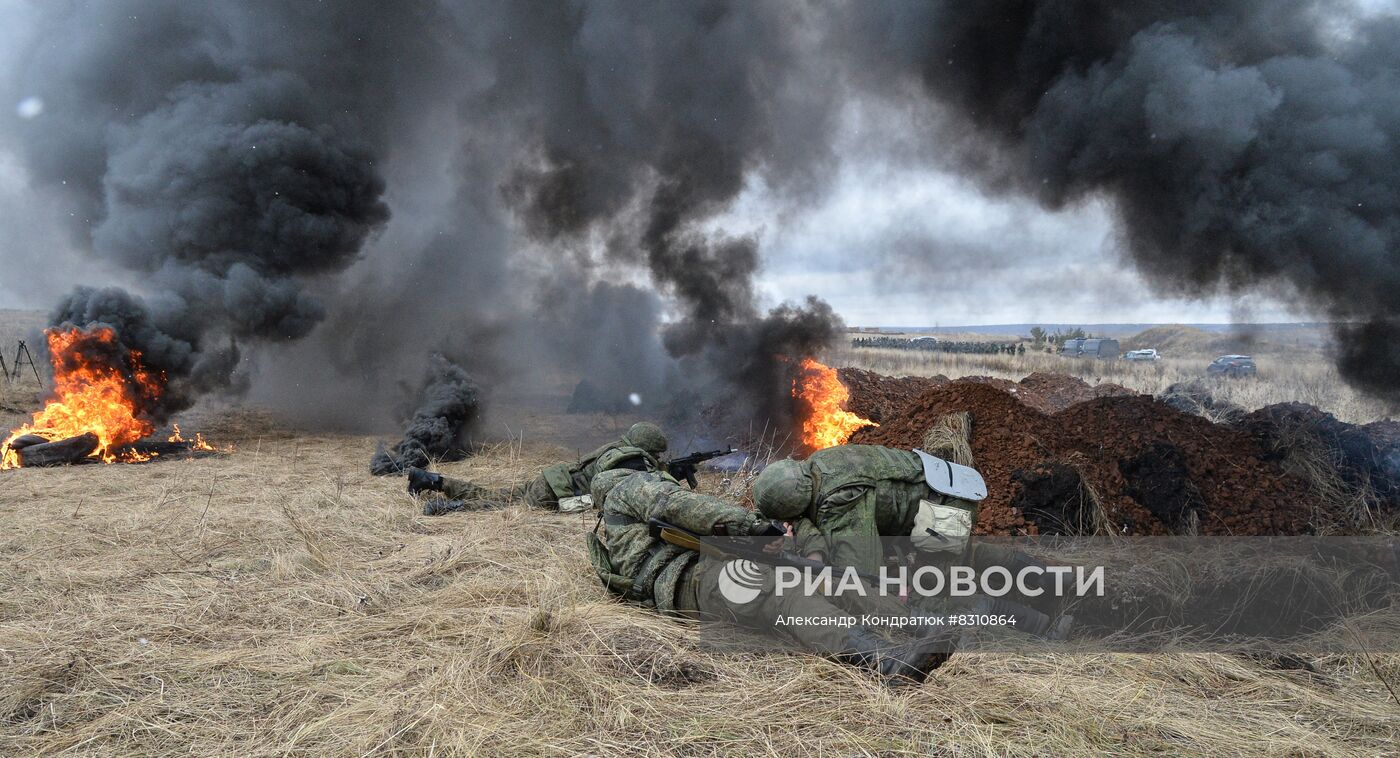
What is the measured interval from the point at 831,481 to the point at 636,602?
1.53 m

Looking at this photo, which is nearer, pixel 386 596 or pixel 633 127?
pixel 386 596

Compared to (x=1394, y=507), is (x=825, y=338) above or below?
above

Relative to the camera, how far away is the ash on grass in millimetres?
3104

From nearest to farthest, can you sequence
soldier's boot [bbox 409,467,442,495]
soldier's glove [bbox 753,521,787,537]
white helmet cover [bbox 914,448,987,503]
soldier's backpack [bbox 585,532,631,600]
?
1. soldier's glove [bbox 753,521,787,537]
2. white helmet cover [bbox 914,448,987,503]
3. soldier's backpack [bbox 585,532,631,600]
4. soldier's boot [bbox 409,467,442,495]

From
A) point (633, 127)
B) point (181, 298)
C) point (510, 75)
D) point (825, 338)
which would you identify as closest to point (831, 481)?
point (825, 338)

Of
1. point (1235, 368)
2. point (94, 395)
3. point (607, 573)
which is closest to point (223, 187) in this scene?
point (94, 395)

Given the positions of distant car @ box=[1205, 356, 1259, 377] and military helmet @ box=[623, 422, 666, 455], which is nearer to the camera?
military helmet @ box=[623, 422, 666, 455]

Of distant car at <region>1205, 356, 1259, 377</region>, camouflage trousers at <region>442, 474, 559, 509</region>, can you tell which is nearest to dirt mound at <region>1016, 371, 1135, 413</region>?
distant car at <region>1205, 356, 1259, 377</region>

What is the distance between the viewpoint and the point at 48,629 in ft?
14.1

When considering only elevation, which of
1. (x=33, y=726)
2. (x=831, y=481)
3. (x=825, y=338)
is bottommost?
(x=33, y=726)

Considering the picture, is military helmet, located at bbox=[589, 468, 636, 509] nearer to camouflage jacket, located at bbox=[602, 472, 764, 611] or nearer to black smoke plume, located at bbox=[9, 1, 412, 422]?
camouflage jacket, located at bbox=[602, 472, 764, 611]

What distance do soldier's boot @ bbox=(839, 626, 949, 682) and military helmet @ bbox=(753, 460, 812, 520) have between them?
88 centimetres

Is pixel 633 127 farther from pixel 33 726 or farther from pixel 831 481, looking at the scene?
pixel 33 726

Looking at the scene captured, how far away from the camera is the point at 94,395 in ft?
38.0
